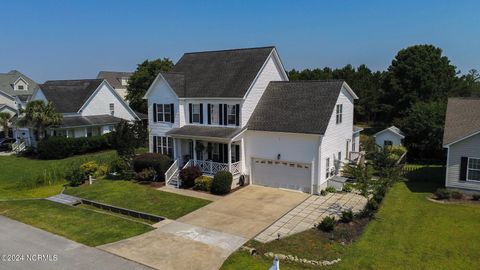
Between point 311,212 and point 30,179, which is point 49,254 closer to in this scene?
point 311,212

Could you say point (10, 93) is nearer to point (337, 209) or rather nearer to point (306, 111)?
point (306, 111)

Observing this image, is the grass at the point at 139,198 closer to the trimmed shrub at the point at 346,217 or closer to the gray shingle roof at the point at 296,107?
the gray shingle roof at the point at 296,107

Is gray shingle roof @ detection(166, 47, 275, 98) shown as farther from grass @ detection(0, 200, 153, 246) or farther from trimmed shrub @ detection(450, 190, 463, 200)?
trimmed shrub @ detection(450, 190, 463, 200)

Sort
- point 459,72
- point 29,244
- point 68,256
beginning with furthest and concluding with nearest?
point 459,72 < point 29,244 < point 68,256

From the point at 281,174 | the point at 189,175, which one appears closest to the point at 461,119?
the point at 281,174

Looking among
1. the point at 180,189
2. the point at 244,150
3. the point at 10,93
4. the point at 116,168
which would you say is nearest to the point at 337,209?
the point at 244,150

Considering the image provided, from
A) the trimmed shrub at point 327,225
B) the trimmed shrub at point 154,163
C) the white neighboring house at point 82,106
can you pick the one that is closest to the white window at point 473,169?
the trimmed shrub at point 327,225
